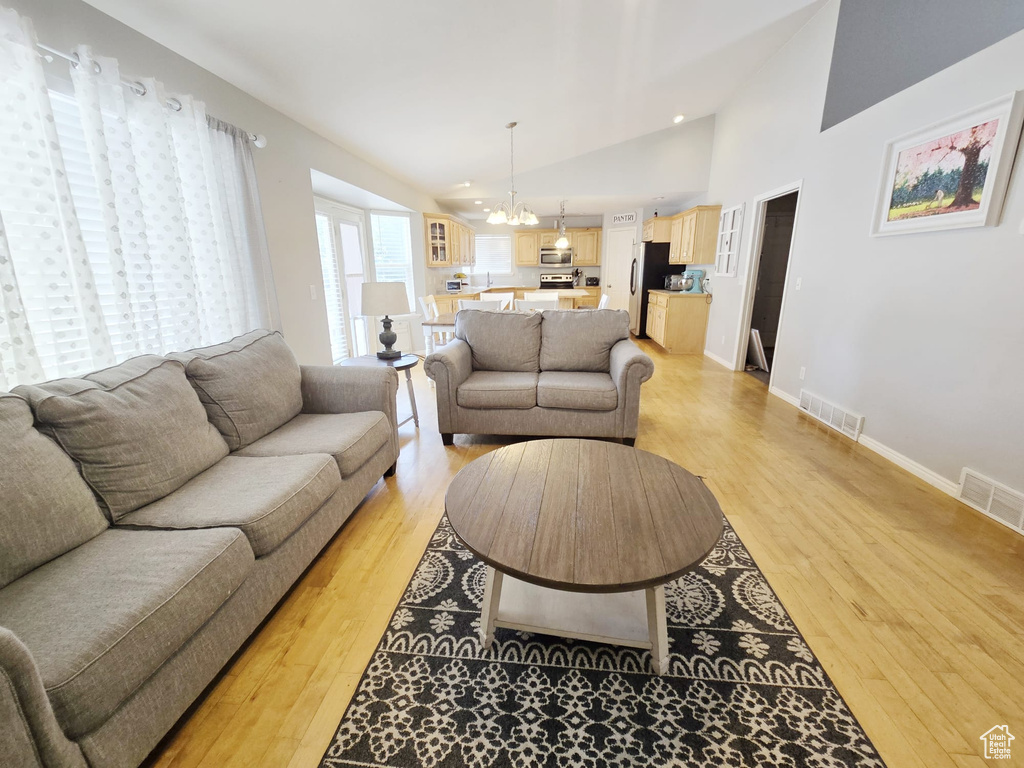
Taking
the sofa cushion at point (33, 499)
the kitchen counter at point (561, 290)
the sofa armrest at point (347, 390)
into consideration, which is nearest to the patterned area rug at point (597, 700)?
the sofa cushion at point (33, 499)

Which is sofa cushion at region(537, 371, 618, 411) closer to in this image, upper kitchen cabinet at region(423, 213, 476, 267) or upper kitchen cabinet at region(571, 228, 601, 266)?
upper kitchen cabinet at region(423, 213, 476, 267)

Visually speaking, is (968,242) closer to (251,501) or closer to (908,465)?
(908,465)

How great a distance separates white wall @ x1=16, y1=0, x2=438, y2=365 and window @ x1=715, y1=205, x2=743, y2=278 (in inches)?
168

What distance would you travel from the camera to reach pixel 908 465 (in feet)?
8.36

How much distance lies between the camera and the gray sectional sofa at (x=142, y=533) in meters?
0.86

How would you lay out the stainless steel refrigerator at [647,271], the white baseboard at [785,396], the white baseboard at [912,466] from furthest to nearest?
the stainless steel refrigerator at [647,271]
the white baseboard at [785,396]
the white baseboard at [912,466]

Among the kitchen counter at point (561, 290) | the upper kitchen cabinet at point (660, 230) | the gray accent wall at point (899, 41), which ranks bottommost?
the kitchen counter at point (561, 290)

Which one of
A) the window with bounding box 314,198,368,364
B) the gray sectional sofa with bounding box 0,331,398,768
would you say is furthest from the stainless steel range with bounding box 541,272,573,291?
the gray sectional sofa with bounding box 0,331,398,768

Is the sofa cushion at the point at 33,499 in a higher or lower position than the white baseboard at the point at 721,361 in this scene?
higher

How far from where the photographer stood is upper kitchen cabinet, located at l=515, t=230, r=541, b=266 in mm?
8547

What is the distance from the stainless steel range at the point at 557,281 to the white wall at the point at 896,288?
4.39 m

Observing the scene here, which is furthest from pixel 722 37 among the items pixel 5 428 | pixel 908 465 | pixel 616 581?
pixel 5 428

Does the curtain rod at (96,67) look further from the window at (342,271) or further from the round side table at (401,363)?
the window at (342,271)

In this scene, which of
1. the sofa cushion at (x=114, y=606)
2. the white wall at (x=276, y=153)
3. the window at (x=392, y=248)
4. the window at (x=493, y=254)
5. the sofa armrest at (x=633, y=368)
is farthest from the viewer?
the window at (x=493, y=254)
